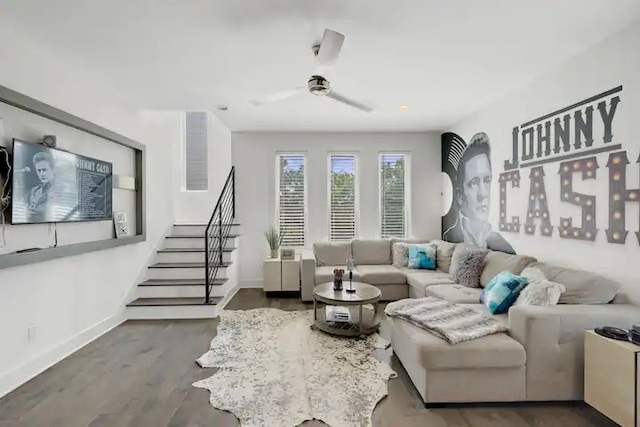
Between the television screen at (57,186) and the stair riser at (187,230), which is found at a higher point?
the television screen at (57,186)

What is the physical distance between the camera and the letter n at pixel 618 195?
9.21 ft

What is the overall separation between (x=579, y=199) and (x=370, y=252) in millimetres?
3174

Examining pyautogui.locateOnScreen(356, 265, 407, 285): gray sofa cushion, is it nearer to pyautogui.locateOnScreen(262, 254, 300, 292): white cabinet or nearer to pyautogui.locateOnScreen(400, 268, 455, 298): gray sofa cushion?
pyautogui.locateOnScreen(400, 268, 455, 298): gray sofa cushion

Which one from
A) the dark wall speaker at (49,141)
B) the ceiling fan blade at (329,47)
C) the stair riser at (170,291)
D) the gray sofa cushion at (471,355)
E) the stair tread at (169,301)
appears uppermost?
the ceiling fan blade at (329,47)

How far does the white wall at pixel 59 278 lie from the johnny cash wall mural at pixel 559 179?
4.83 meters

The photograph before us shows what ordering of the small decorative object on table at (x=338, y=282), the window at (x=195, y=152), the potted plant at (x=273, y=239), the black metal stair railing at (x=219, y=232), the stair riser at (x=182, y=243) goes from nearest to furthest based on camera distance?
the small decorative object on table at (x=338, y=282)
the black metal stair railing at (x=219, y=232)
the stair riser at (x=182, y=243)
the potted plant at (x=273, y=239)
the window at (x=195, y=152)

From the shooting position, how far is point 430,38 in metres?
2.88

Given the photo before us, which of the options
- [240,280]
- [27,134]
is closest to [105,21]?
[27,134]

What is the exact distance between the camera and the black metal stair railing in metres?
4.78

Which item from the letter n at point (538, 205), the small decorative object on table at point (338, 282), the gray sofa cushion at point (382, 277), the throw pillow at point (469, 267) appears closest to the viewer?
the letter n at point (538, 205)

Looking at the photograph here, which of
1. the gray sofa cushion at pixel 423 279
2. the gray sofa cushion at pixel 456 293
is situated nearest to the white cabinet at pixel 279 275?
the gray sofa cushion at pixel 423 279

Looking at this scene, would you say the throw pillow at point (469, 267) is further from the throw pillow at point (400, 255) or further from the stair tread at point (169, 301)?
the stair tread at point (169, 301)

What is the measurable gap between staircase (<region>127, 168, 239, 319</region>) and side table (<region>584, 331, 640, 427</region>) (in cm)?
395

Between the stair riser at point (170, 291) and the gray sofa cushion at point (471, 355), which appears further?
the stair riser at point (170, 291)
